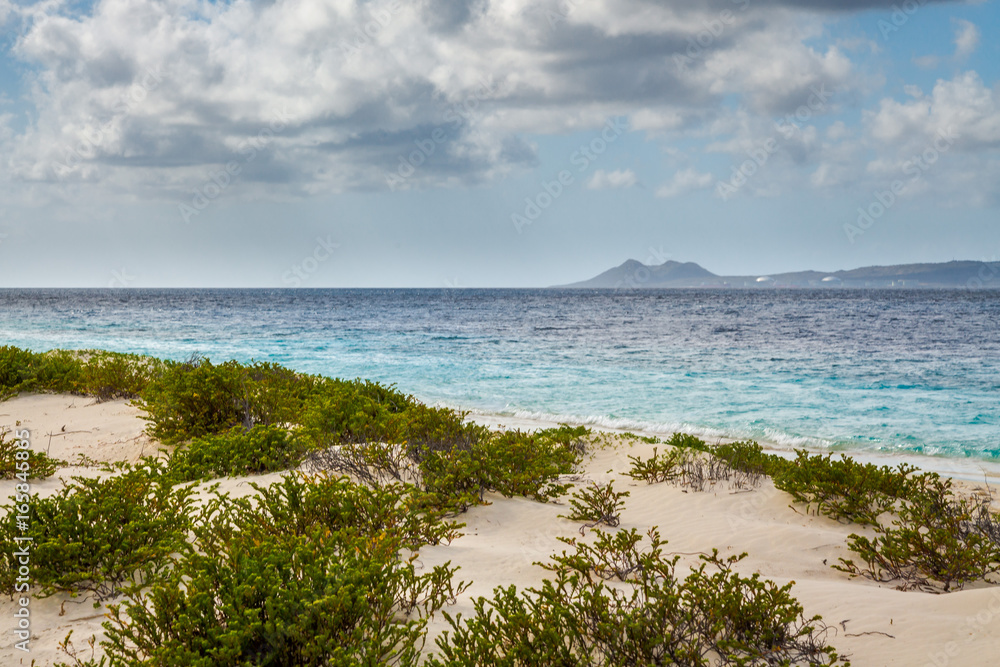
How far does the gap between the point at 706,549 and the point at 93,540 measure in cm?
552

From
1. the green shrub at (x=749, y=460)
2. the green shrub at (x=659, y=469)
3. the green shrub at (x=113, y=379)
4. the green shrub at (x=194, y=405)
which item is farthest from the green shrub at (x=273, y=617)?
the green shrub at (x=113, y=379)

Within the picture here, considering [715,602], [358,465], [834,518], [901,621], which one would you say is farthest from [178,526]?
[834,518]

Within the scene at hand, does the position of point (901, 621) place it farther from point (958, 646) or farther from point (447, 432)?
point (447, 432)

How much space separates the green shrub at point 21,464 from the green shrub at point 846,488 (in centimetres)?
938

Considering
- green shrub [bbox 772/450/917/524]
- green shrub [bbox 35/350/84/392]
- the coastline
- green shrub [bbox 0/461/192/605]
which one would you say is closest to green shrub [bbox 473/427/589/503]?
the coastline

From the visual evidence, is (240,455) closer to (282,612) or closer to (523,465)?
(523,465)

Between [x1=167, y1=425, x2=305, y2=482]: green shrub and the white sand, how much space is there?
37 cm

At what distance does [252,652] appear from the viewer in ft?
10.8

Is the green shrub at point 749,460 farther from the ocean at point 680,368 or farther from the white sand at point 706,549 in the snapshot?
the ocean at point 680,368

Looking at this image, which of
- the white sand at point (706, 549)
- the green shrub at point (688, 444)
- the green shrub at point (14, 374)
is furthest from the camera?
the green shrub at point (14, 374)

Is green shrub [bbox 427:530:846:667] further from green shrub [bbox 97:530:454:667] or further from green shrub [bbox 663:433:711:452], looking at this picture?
green shrub [bbox 663:433:711:452]

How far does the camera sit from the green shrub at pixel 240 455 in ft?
24.6

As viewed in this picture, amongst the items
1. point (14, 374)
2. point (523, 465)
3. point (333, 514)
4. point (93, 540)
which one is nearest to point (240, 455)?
point (333, 514)

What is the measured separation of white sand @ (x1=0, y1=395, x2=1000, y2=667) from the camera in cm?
386
